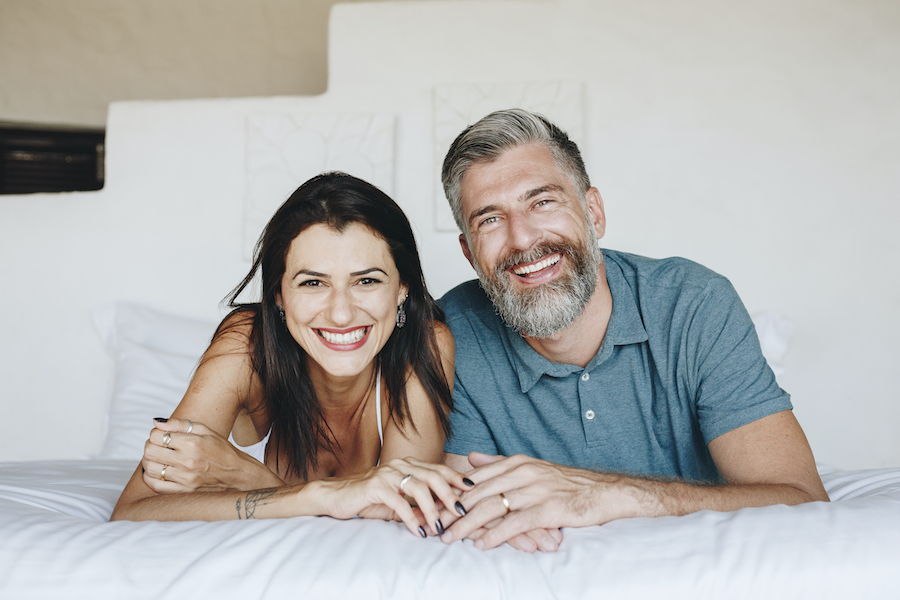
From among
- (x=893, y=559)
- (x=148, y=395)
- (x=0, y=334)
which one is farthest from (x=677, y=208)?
(x=0, y=334)

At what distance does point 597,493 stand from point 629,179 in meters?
1.90

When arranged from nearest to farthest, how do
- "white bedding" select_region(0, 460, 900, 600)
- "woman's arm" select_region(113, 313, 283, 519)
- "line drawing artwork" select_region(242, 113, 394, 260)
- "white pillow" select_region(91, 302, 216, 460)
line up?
"white bedding" select_region(0, 460, 900, 600)
"woman's arm" select_region(113, 313, 283, 519)
"white pillow" select_region(91, 302, 216, 460)
"line drawing artwork" select_region(242, 113, 394, 260)

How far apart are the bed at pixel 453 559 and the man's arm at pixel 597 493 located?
42 millimetres

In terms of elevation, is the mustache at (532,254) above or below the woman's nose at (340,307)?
above

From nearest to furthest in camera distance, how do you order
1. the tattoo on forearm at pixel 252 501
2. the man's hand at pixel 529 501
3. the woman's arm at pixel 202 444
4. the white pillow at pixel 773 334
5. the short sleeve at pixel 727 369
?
the man's hand at pixel 529 501, the tattoo on forearm at pixel 252 501, the woman's arm at pixel 202 444, the short sleeve at pixel 727 369, the white pillow at pixel 773 334

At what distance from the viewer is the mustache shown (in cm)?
161

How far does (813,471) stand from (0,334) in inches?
122

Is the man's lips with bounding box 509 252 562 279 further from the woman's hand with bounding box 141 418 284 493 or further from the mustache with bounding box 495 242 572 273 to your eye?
the woman's hand with bounding box 141 418 284 493

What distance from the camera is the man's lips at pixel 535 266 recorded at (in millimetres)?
1632

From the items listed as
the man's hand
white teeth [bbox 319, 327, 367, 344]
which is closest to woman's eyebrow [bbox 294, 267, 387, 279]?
white teeth [bbox 319, 327, 367, 344]

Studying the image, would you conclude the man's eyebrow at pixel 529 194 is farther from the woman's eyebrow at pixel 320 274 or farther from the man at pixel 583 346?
the woman's eyebrow at pixel 320 274

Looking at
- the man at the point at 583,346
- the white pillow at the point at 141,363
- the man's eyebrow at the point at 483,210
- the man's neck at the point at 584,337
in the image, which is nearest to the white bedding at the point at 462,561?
the man at the point at 583,346

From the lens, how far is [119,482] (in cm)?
159

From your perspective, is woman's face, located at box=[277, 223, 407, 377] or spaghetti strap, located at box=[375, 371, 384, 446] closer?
woman's face, located at box=[277, 223, 407, 377]
